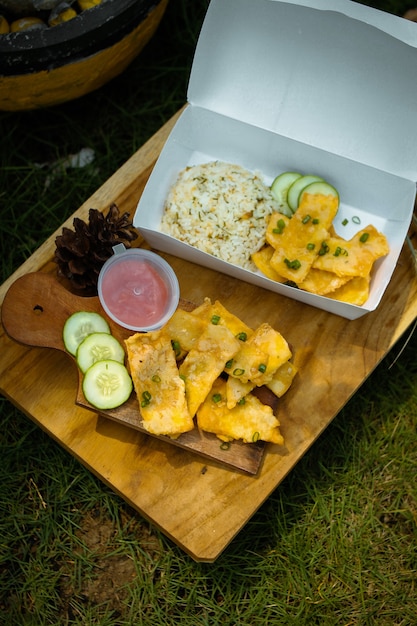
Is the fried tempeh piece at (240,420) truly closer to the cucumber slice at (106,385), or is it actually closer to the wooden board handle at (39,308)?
the cucumber slice at (106,385)

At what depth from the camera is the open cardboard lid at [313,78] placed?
112 inches

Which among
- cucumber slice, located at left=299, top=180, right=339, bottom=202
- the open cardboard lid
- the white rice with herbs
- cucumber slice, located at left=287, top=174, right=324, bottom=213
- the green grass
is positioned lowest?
the green grass

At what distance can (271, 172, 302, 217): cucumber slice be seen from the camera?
3139mm

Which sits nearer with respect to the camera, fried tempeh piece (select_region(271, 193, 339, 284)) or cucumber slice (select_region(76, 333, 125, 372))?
cucumber slice (select_region(76, 333, 125, 372))

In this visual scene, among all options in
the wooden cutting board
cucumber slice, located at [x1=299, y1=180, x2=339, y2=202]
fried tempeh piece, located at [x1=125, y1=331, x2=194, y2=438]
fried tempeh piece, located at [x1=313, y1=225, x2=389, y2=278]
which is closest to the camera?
fried tempeh piece, located at [x1=125, y1=331, x2=194, y2=438]

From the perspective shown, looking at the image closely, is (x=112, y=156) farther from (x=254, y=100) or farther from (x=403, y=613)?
(x=403, y=613)

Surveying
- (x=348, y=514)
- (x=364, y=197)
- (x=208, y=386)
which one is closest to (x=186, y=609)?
(x=348, y=514)

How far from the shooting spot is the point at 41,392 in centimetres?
291

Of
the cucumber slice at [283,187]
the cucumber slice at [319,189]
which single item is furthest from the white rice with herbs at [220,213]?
the cucumber slice at [319,189]

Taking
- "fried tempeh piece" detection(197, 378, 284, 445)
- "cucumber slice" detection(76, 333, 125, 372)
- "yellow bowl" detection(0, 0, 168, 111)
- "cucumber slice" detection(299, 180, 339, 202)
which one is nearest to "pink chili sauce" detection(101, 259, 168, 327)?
"cucumber slice" detection(76, 333, 125, 372)

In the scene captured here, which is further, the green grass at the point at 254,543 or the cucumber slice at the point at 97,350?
the green grass at the point at 254,543

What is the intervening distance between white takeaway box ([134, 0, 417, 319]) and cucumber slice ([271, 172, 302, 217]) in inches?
2.4

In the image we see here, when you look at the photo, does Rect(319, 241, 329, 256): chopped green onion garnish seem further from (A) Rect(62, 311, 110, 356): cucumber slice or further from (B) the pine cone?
(A) Rect(62, 311, 110, 356): cucumber slice

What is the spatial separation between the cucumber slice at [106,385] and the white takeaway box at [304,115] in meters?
0.59
